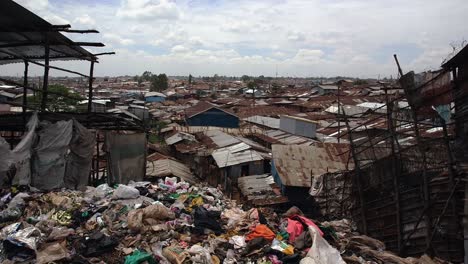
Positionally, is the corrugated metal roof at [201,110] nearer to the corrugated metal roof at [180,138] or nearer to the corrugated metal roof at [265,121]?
the corrugated metal roof at [265,121]

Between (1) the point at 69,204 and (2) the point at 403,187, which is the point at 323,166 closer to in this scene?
(2) the point at 403,187

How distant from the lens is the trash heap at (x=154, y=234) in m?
5.27

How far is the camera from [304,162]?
44.4 feet

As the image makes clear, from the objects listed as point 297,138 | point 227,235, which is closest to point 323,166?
point 297,138

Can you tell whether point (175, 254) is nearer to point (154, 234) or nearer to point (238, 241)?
point (154, 234)

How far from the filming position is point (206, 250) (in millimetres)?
5473

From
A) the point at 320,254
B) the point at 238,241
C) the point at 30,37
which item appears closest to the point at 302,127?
the point at 30,37

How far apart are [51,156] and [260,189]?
23.4ft

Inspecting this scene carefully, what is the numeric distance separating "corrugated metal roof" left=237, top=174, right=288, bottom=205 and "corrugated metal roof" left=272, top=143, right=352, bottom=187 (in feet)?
2.21

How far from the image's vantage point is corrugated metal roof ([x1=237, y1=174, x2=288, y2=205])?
1224cm

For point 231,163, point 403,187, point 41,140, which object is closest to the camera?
point 403,187

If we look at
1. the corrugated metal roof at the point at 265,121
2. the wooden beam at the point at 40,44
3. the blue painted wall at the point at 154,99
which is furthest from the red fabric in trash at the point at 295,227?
the blue painted wall at the point at 154,99

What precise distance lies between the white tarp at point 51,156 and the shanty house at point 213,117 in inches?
853

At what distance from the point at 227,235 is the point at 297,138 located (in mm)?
13365
